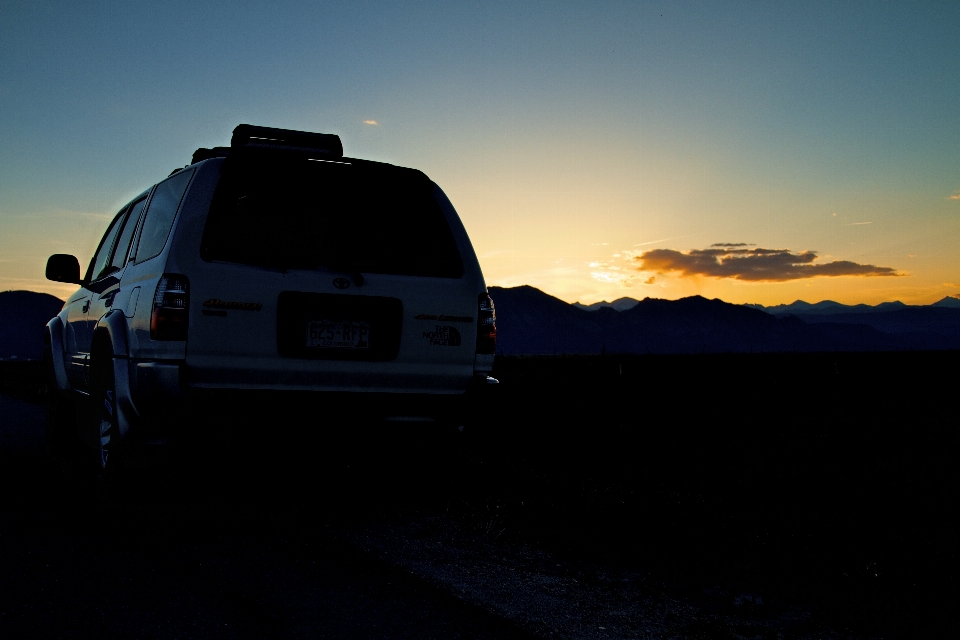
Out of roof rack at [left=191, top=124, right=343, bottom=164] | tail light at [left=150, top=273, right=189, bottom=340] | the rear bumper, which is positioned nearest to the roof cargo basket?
roof rack at [left=191, top=124, right=343, bottom=164]

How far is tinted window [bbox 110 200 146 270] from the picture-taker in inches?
245

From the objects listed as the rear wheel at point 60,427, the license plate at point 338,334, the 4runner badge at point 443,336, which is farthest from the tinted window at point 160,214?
the rear wheel at point 60,427

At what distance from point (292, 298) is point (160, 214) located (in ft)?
4.62

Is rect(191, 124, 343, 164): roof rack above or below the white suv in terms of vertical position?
above

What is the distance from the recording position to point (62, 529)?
201 inches

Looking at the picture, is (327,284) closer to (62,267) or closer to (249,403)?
→ (249,403)

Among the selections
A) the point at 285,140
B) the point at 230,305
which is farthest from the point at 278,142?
the point at 230,305

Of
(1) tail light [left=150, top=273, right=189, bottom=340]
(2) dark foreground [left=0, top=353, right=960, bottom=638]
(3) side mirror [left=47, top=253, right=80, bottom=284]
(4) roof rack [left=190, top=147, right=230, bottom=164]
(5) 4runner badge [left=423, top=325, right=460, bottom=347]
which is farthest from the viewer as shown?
(3) side mirror [left=47, top=253, right=80, bottom=284]

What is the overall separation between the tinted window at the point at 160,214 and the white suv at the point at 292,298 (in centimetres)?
2

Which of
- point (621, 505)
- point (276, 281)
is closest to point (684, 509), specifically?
point (621, 505)

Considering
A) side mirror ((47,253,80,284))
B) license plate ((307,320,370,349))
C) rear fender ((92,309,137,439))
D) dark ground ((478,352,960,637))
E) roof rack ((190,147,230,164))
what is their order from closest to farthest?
1. dark ground ((478,352,960,637))
2. license plate ((307,320,370,349))
3. rear fender ((92,309,137,439))
4. roof rack ((190,147,230,164))
5. side mirror ((47,253,80,284))

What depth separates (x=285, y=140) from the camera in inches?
226

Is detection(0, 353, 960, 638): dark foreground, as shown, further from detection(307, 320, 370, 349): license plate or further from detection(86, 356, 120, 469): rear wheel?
detection(307, 320, 370, 349): license plate

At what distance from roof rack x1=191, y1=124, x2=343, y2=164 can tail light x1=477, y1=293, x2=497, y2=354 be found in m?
1.31
